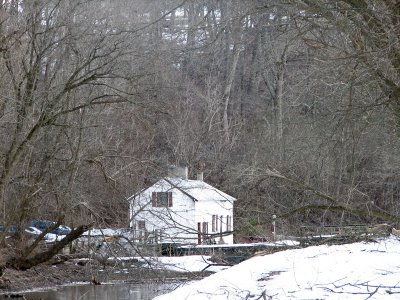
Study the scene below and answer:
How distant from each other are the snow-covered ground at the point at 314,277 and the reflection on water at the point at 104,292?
15.9 metres

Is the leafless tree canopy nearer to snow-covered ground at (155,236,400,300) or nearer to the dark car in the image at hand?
the dark car

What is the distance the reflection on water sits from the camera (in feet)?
85.6

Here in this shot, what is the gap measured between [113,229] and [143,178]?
2.21 m

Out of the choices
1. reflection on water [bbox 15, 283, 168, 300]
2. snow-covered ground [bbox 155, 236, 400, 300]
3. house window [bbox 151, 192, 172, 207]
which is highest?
house window [bbox 151, 192, 172, 207]

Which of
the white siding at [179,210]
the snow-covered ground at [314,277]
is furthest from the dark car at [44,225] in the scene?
the snow-covered ground at [314,277]

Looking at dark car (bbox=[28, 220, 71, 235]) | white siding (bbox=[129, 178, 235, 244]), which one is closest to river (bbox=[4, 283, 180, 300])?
white siding (bbox=[129, 178, 235, 244])

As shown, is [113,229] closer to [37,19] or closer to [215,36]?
[37,19]

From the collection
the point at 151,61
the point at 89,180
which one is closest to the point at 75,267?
the point at 89,180

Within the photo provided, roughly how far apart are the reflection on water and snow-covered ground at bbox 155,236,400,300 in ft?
52.2

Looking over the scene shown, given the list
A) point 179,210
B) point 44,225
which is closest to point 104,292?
point 44,225

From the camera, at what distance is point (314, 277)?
8039 millimetres

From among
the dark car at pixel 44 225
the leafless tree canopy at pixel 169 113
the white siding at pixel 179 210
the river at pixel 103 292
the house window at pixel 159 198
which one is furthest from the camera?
the dark car at pixel 44 225

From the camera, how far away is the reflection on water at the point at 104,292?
2610cm

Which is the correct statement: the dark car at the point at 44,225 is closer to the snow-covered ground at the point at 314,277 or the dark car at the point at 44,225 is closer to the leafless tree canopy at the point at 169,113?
the leafless tree canopy at the point at 169,113
